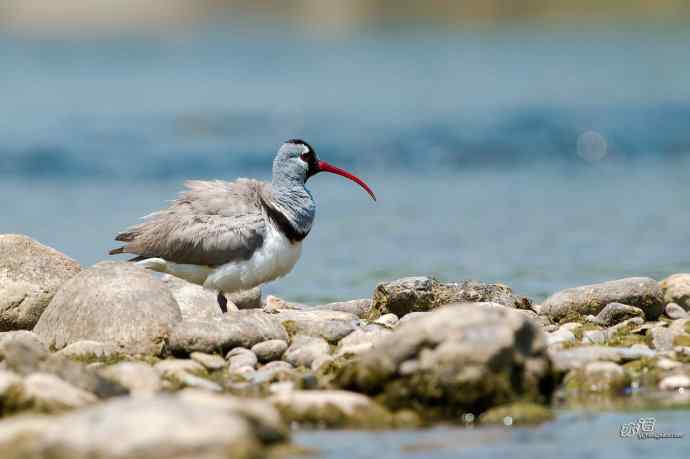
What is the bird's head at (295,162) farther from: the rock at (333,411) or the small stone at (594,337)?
the rock at (333,411)

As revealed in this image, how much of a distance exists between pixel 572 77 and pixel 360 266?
30.7 meters

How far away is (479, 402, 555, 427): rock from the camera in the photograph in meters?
8.35

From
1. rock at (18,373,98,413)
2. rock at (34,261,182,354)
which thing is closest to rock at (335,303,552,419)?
rock at (18,373,98,413)

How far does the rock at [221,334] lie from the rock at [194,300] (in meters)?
1.59

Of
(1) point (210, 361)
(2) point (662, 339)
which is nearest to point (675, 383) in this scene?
(2) point (662, 339)

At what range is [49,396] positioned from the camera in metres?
8.02

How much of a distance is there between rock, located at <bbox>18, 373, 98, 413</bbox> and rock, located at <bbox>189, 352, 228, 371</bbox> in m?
1.79

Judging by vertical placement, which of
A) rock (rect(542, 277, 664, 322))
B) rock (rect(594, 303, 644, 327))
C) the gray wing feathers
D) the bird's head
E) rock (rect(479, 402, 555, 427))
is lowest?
rock (rect(479, 402, 555, 427))

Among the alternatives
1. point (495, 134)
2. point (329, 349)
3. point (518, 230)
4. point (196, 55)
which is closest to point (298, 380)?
point (329, 349)

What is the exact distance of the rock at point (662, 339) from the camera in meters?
10.3

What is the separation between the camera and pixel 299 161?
41.3 feet

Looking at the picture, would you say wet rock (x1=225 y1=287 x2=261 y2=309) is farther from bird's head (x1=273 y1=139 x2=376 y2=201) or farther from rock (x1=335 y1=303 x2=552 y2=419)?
rock (x1=335 y1=303 x2=552 y2=419)

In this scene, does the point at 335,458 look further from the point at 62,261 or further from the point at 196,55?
the point at 196,55

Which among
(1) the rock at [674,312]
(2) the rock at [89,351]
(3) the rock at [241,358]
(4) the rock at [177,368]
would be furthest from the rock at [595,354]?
(2) the rock at [89,351]
